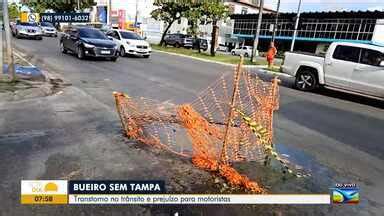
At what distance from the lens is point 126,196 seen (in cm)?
376

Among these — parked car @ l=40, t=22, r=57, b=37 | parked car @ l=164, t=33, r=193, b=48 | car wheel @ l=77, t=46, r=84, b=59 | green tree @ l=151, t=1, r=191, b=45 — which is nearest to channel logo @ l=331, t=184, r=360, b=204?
car wheel @ l=77, t=46, r=84, b=59

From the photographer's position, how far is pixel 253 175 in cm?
465

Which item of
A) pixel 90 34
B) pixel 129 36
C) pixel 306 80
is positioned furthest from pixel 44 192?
pixel 129 36

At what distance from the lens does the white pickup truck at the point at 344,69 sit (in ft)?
35.7

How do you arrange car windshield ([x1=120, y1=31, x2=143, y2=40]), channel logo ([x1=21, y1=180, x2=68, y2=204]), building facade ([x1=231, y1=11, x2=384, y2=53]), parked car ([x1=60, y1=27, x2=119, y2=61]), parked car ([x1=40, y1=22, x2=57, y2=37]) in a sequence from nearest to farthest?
1. channel logo ([x1=21, y1=180, x2=68, y2=204])
2. parked car ([x1=60, y1=27, x2=119, y2=61])
3. car windshield ([x1=120, y1=31, x2=143, y2=40])
4. parked car ([x1=40, y1=22, x2=57, y2=37])
5. building facade ([x1=231, y1=11, x2=384, y2=53])

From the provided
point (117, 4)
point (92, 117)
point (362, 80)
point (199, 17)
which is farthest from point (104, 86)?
point (117, 4)

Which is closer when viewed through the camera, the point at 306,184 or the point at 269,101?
the point at 306,184

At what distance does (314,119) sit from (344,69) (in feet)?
14.2

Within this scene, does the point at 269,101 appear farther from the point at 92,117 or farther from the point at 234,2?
the point at 234,2

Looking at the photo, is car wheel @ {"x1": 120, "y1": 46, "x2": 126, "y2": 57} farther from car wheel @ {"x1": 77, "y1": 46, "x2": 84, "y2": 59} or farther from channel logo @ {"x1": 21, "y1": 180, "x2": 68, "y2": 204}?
channel logo @ {"x1": 21, "y1": 180, "x2": 68, "y2": 204}

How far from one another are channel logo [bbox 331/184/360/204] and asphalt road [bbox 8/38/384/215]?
4.1 inches

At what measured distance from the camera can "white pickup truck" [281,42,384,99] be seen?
35.7 ft

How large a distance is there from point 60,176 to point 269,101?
3472 mm

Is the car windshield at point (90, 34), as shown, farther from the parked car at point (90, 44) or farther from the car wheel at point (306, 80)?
the car wheel at point (306, 80)
